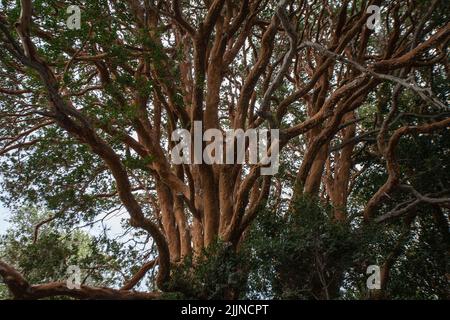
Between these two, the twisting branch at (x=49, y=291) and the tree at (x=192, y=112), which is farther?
the tree at (x=192, y=112)

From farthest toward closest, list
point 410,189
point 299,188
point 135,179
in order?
point 135,179, point 410,189, point 299,188

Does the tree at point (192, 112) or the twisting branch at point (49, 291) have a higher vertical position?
the tree at point (192, 112)

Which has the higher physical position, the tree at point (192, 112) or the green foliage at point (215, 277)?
the tree at point (192, 112)

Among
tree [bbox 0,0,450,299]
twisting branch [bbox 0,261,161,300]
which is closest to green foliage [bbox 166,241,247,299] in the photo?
tree [bbox 0,0,450,299]

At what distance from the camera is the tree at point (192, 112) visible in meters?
5.37

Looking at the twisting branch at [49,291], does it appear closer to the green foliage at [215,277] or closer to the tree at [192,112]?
the tree at [192,112]

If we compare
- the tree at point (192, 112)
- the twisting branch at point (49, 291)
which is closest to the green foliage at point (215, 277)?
the tree at point (192, 112)

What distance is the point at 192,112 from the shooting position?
22.5 ft

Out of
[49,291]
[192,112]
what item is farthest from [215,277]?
[192,112]

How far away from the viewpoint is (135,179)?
1002cm

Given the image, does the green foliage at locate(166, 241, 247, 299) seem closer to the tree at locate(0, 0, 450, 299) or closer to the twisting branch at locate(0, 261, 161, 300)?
the tree at locate(0, 0, 450, 299)
